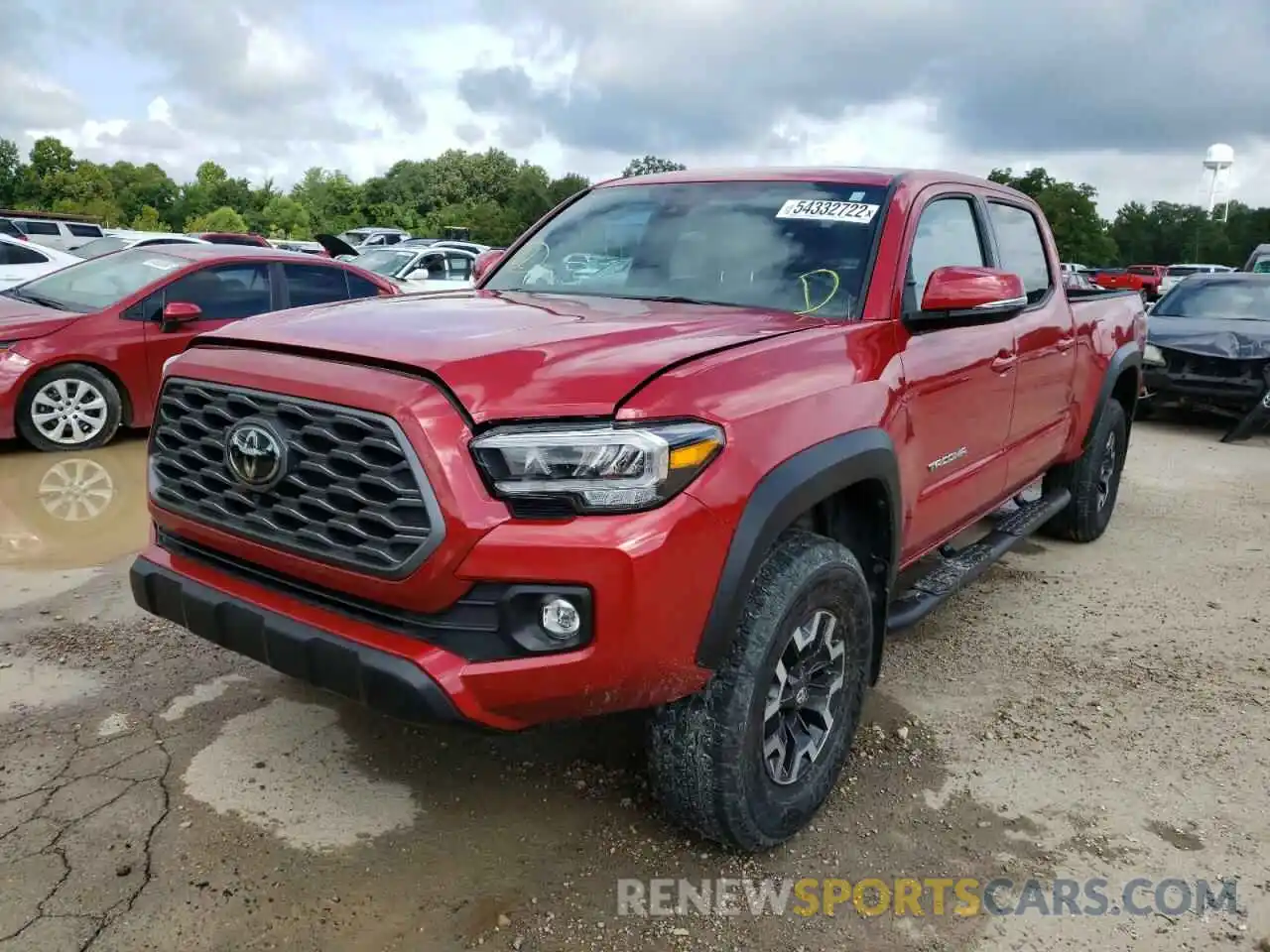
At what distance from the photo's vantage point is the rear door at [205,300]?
24.2 feet

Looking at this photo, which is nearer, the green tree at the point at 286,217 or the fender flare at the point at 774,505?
the fender flare at the point at 774,505

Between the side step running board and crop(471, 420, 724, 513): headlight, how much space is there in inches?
53.1

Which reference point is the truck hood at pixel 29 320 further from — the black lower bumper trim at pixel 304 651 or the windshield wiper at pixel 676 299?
the windshield wiper at pixel 676 299

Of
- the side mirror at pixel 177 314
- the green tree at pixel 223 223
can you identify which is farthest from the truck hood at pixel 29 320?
the green tree at pixel 223 223

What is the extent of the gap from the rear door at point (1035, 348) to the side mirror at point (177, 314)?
5.58 metres

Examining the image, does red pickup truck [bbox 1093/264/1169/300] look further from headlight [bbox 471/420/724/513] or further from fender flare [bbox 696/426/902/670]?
headlight [bbox 471/420/724/513]

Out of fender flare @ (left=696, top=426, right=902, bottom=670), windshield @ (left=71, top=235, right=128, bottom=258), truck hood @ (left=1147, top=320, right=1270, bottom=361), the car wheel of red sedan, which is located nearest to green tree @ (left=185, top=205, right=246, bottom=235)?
windshield @ (left=71, top=235, right=128, bottom=258)

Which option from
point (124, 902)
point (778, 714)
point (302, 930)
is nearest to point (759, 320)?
point (778, 714)

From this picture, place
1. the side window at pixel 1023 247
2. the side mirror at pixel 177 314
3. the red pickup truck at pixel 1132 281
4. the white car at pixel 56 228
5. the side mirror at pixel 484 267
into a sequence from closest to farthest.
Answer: the side mirror at pixel 484 267 → the side window at pixel 1023 247 → the side mirror at pixel 177 314 → the white car at pixel 56 228 → the red pickup truck at pixel 1132 281

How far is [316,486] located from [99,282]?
6.39m

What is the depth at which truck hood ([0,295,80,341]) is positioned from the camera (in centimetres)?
689

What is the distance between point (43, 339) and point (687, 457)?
20.6ft

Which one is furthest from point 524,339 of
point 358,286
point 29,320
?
point 358,286

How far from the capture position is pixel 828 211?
11.4 ft
